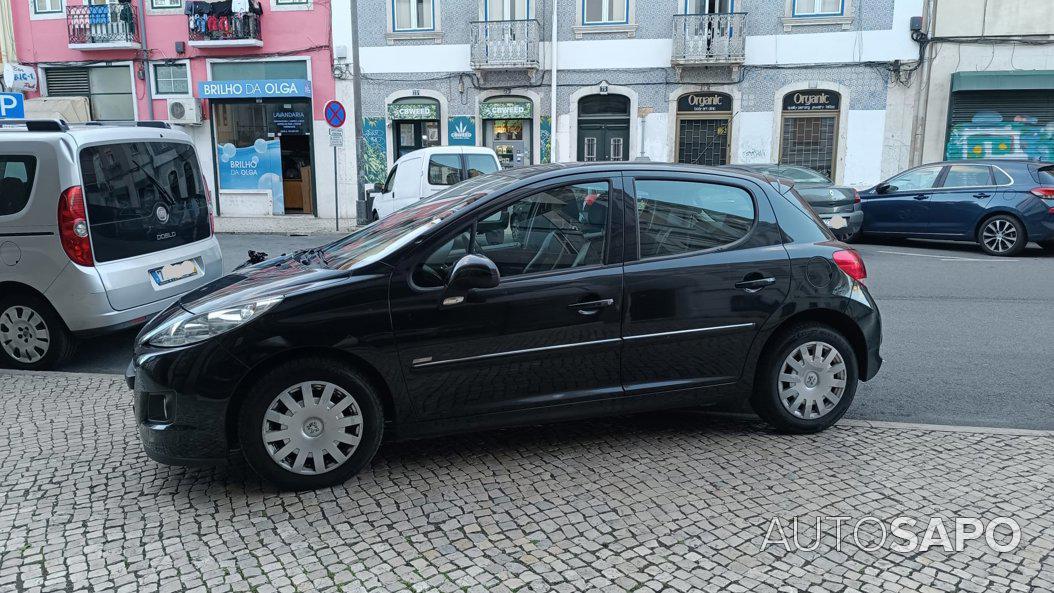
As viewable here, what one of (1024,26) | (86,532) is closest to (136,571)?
(86,532)

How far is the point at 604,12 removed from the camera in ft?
67.9

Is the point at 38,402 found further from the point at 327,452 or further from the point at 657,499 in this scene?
the point at 657,499

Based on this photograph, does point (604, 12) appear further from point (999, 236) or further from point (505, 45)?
point (999, 236)

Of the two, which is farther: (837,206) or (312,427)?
(837,206)

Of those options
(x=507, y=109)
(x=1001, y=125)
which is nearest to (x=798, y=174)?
(x=1001, y=125)

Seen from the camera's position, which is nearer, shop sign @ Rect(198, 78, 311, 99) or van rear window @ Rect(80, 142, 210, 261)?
van rear window @ Rect(80, 142, 210, 261)

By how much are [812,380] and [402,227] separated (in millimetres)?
2538

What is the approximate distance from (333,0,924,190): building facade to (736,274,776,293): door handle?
16.7 metres

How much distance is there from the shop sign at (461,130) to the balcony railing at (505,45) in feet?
4.77

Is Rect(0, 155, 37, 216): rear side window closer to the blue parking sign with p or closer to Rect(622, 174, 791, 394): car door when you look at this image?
the blue parking sign with p

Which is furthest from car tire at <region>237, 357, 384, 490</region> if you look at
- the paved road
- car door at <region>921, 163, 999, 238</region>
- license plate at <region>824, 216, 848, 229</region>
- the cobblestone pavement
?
car door at <region>921, 163, 999, 238</region>

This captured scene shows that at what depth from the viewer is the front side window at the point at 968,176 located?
43.9ft

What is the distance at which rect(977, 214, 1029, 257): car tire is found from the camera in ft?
42.2

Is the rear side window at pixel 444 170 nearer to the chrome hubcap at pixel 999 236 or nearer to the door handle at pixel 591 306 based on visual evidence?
the chrome hubcap at pixel 999 236
